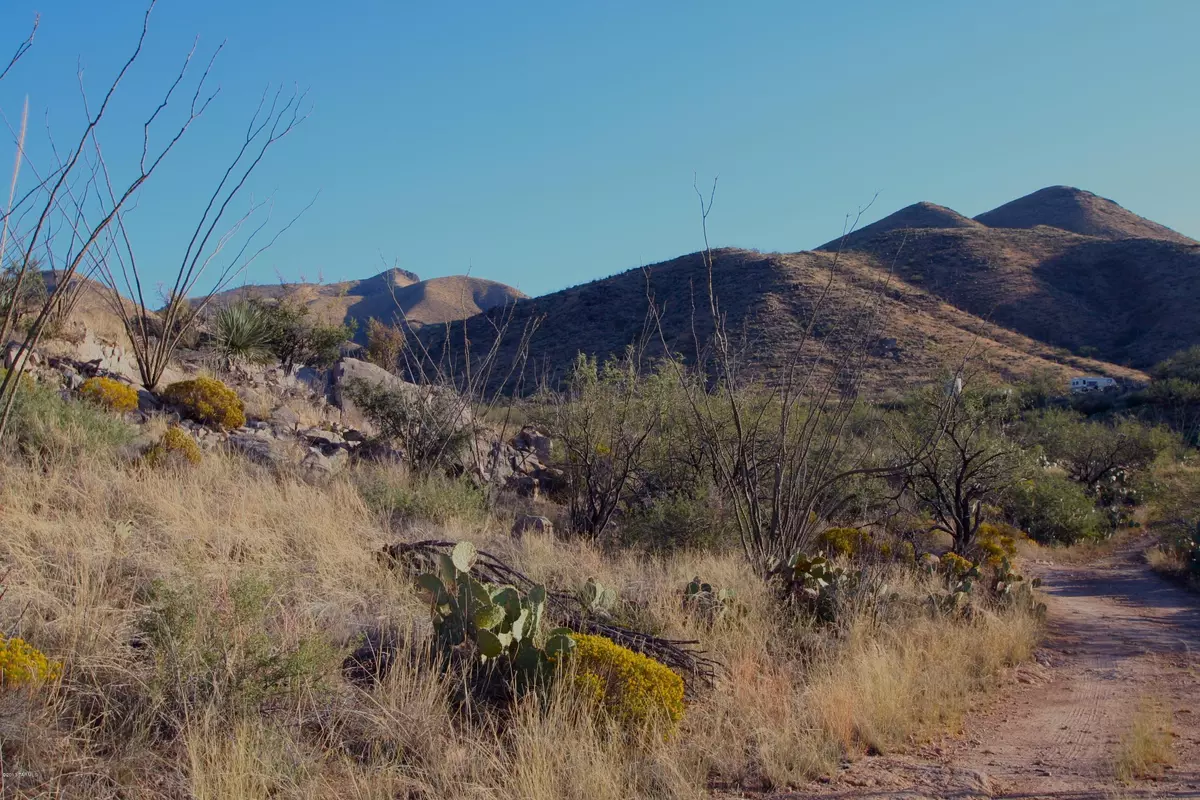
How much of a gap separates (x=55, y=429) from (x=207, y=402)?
158 inches

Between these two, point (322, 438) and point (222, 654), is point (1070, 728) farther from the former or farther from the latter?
point (322, 438)

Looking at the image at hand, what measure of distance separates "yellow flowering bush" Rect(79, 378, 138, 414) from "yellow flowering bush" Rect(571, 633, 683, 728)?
372 inches

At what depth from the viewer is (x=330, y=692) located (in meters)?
4.37

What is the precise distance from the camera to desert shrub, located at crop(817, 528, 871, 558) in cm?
1108

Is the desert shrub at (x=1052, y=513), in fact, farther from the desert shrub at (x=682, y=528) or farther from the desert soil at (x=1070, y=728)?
the desert shrub at (x=682, y=528)

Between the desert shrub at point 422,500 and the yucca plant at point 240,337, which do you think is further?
the yucca plant at point 240,337

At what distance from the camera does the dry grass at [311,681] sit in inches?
148

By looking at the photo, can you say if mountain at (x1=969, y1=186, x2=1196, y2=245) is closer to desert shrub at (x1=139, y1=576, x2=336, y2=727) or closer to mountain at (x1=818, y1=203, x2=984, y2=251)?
mountain at (x1=818, y1=203, x2=984, y2=251)

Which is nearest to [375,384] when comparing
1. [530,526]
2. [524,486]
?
[524,486]

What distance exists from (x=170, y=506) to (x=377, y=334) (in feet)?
55.4

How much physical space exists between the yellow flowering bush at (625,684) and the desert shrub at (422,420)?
7.45 meters

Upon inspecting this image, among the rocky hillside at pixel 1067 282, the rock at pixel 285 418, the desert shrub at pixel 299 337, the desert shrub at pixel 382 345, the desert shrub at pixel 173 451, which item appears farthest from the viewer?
the rocky hillside at pixel 1067 282

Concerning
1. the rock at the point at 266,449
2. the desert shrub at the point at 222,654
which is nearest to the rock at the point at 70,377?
the rock at the point at 266,449

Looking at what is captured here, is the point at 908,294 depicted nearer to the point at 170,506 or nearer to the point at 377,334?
the point at 377,334
